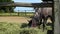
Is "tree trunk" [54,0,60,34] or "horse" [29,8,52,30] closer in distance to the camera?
"tree trunk" [54,0,60,34]

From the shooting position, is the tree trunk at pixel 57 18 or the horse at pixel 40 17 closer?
the tree trunk at pixel 57 18

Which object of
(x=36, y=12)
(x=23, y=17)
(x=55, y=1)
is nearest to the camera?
(x=55, y=1)

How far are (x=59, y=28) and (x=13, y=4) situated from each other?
2.82 feet

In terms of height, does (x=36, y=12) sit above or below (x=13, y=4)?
below

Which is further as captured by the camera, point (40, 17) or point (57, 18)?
point (40, 17)

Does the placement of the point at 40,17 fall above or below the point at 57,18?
below

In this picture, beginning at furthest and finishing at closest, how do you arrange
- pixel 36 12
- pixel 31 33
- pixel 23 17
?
pixel 23 17
pixel 36 12
pixel 31 33

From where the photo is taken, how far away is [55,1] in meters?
3.25

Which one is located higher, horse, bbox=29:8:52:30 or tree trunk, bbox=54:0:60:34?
tree trunk, bbox=54:0:60:34

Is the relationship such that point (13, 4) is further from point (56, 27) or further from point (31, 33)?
point (31, 33)

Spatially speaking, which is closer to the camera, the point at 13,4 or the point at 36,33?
the point at 13,4

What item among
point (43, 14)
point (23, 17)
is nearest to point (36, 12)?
point (43, 14)

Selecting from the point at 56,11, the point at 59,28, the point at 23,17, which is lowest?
the point at 23,17

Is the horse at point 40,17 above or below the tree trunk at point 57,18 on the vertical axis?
below
